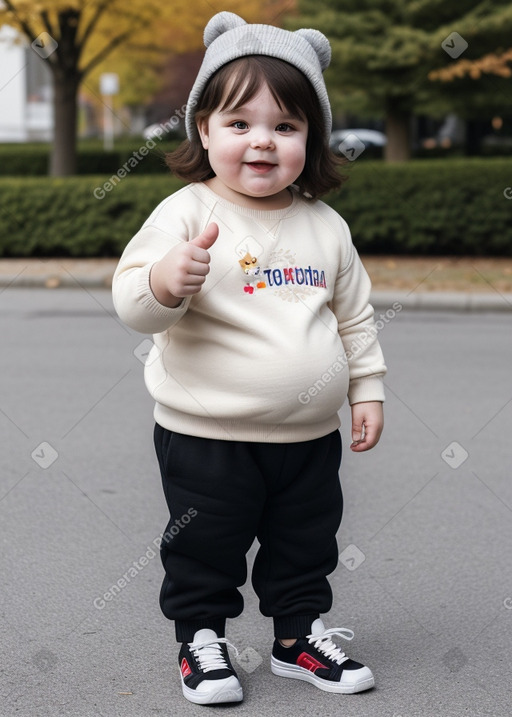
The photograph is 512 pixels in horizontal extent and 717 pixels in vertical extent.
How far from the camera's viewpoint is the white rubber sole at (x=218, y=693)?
108 inches

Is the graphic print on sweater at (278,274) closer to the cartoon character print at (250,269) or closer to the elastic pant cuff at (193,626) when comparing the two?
the cartoon character print at (250,269)

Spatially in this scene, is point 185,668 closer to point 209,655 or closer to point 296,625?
point 209,655

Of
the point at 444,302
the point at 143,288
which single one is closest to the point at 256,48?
the point at 143,288

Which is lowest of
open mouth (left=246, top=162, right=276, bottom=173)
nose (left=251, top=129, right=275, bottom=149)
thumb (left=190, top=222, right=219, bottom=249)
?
thumb (left=190, top=222, right=219, bottom=249)

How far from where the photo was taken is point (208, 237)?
7.93 ft

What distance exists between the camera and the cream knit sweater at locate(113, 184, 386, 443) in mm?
2619

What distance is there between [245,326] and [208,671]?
84 centimetres

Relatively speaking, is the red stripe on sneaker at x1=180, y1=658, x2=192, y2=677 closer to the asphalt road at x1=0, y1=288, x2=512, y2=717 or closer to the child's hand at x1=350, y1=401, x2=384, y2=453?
the asphalt road at x1=0, y1=288, x2=512, y2=717

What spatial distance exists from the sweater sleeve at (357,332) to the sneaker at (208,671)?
686 mm

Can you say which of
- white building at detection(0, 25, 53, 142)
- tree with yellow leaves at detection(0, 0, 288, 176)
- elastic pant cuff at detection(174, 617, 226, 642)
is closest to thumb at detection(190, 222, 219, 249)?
elastic pant cuff at detection(174, 617, 226, 642)

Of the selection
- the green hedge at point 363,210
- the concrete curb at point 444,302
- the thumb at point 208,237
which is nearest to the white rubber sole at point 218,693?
the thumb at point 208,237

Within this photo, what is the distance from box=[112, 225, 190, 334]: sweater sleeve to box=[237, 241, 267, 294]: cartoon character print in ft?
0.49

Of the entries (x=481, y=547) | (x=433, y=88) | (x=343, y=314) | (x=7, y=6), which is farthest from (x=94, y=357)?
(x=433, y=88)

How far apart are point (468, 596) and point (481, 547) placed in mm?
494
